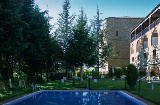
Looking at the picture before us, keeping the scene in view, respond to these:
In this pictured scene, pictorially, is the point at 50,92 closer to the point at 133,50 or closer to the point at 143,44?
the point at 143,44

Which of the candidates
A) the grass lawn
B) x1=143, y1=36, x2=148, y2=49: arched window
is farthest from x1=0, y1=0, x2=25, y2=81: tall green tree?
x1=143, y1=36, x2=148, y2=49: arched window

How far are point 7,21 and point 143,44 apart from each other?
94.8 feet

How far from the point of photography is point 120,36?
157ft

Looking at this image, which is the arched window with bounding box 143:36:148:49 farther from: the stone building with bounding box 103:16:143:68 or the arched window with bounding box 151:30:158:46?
the stone building with bounding box 103:16:143:68

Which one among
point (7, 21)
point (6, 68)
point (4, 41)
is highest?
point (7, 21)

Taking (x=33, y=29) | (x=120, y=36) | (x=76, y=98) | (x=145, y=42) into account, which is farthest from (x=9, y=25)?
(x=120, y=36)

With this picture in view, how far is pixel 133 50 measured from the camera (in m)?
44.1

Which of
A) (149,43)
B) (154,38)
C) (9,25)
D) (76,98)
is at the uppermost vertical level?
(154,38)

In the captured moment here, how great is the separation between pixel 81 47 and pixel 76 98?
301 inches

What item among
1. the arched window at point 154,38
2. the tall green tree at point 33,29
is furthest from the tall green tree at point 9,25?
the arched window at point 154,38

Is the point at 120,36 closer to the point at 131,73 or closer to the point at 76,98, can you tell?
the point at 131,73

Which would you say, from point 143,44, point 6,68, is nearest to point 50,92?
point 6,68

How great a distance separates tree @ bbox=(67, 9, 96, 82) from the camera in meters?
21.8

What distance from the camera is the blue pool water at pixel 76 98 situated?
1271 centimetres
